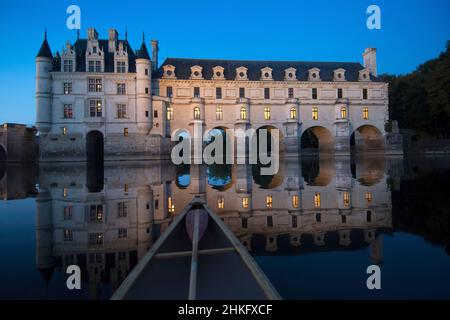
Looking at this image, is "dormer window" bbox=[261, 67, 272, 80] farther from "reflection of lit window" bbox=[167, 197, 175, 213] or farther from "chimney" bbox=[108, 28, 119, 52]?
"reflection of lit window" bbox=[167, 197, 175, 213]

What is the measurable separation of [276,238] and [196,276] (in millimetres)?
2742

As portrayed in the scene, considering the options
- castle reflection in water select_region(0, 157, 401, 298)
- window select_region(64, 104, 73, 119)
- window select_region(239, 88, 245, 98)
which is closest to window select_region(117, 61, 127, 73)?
window select_region(64, 104, 73, 119)

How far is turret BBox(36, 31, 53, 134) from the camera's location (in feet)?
107

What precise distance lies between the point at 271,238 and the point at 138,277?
2.93 metres

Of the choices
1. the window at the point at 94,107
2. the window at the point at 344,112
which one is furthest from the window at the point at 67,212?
the window at the point at 344,112

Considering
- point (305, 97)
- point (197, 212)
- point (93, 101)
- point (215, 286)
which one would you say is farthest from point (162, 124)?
point (215, 286)

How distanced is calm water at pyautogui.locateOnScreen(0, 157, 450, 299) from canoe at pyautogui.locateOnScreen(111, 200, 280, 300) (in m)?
0.53

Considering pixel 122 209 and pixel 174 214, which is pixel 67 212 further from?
pixel 174 214

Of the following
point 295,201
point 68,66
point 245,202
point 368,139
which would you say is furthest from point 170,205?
point 368,139

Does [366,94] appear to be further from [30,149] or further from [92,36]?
[30,149]

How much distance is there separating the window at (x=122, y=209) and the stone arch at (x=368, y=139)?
39.4 meters

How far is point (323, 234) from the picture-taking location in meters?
5.67

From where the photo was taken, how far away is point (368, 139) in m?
41.7

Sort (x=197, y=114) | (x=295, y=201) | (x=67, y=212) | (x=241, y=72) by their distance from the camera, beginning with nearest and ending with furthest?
1. (x=67, y=212)
2. (x=295, y=201)
3. (x=197, y=114)
4. (x=241, y=72)
